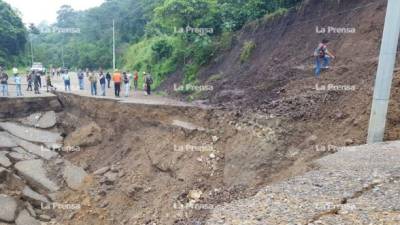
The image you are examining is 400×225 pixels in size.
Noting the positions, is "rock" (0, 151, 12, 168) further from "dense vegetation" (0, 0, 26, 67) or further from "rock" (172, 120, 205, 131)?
"dense vegetation" (0, 0, 26, 67)

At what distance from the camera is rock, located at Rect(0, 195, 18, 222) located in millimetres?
9798

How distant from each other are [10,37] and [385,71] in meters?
43.6

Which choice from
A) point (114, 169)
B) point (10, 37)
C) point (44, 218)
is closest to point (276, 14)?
point (114, 169)

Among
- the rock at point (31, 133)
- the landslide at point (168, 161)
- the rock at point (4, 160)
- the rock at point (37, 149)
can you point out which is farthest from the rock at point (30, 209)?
the rock at point (31, 133)

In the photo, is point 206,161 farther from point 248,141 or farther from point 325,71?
point 325,71

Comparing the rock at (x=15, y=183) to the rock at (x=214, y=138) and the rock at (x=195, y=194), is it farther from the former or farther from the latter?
the rock at (x=214, y=138)

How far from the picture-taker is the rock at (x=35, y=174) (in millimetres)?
11289

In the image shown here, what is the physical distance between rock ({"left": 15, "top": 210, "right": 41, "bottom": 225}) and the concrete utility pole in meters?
9.57

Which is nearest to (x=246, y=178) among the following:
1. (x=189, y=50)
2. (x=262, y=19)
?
(x=262, y=19)

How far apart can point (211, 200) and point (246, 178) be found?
1025 mm

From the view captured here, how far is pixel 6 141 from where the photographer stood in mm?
12695

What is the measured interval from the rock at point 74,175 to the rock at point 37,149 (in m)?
0.85

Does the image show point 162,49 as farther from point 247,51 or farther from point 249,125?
point 249,125

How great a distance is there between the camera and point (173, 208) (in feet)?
28.1
